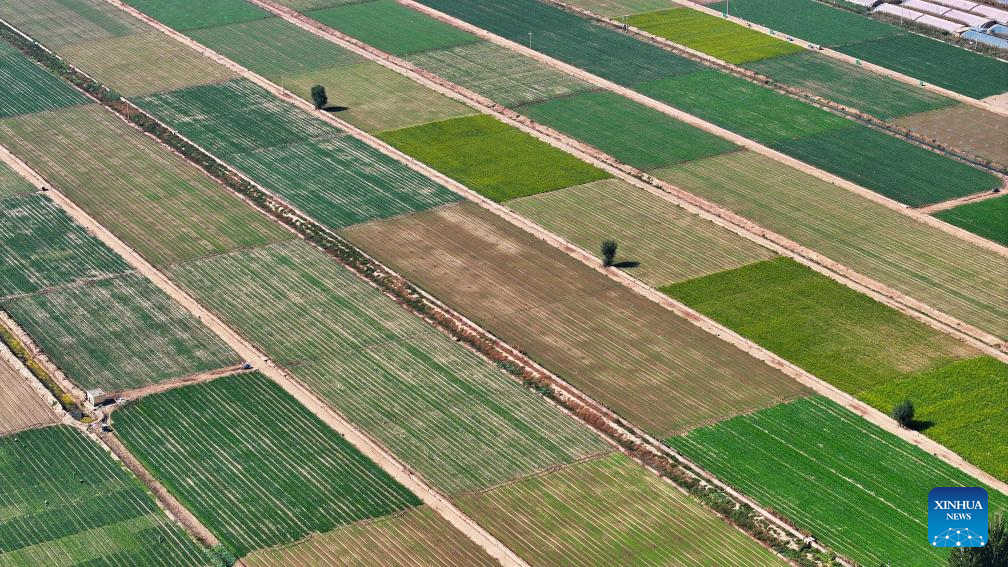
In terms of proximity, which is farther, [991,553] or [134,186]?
[134,186]

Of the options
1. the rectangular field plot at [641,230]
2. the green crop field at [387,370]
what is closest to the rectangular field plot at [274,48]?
the rectangular field plot at [641,230]

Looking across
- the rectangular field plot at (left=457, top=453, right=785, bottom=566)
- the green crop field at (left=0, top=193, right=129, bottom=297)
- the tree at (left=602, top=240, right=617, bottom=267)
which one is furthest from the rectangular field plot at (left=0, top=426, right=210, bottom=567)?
the tree at (left=602, top=240, right=617, bottom=267)

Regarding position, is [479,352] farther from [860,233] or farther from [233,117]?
[233,117]

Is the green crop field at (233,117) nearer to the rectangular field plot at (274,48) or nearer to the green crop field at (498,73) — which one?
the rectangular field plot at (274,48)

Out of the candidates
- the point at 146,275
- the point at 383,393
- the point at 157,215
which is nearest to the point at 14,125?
the point at 157,215

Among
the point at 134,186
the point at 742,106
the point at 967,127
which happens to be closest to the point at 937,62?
the point at 967,127
